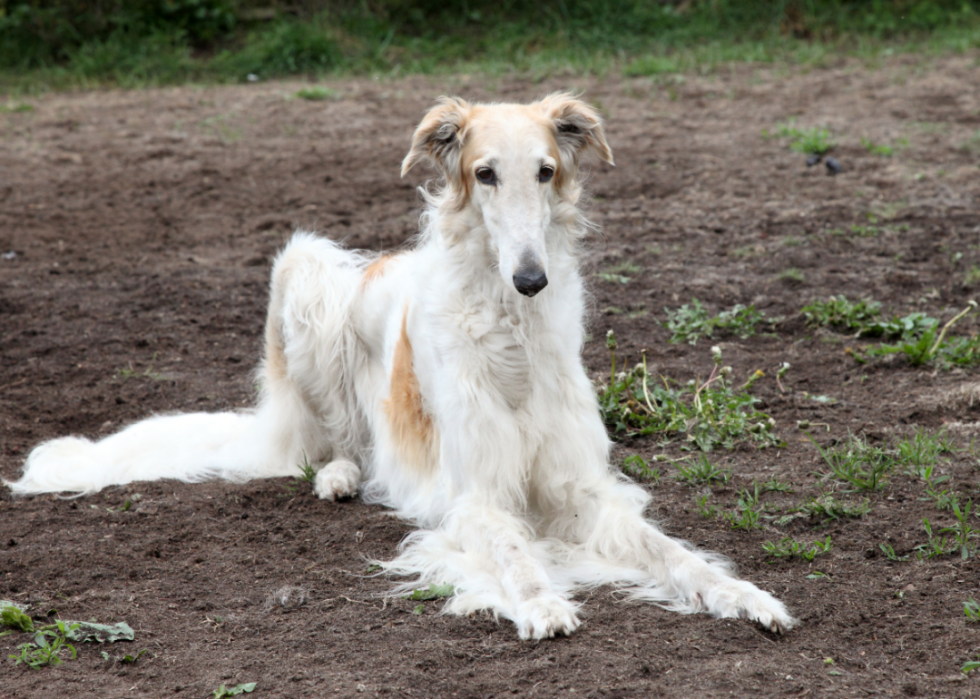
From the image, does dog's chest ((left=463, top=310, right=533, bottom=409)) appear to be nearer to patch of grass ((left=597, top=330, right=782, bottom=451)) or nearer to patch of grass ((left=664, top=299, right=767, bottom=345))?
patch of grass ((left=597, top=330, right=782, bottom=451))

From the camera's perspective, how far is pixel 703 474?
13.8ft

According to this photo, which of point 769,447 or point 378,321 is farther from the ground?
point 378,321

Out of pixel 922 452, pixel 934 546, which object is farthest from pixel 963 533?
pixel 922 452

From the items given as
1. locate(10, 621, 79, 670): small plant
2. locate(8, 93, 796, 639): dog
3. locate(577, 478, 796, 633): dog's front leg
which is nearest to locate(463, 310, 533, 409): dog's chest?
locate(8, 93, 796, 639): dog

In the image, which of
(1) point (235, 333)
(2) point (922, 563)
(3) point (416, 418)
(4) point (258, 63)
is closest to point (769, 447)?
(2) point (922, 563)

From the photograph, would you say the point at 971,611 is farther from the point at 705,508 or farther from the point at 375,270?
the point at 375,270

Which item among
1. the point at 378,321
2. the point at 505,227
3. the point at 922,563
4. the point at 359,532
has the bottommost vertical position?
the point at 359,532

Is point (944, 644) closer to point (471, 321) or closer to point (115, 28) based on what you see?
point (471, 321)

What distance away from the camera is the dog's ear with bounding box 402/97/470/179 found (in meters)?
3.72

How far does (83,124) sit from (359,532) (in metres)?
7.77

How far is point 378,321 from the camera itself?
459cm

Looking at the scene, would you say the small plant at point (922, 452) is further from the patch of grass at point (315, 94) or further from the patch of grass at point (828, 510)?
the patch of grass at point (315, 94)

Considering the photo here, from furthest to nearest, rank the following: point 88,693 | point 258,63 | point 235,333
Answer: point 258,63 → point 235,333 → point 88,693

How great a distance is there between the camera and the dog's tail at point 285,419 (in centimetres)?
461
